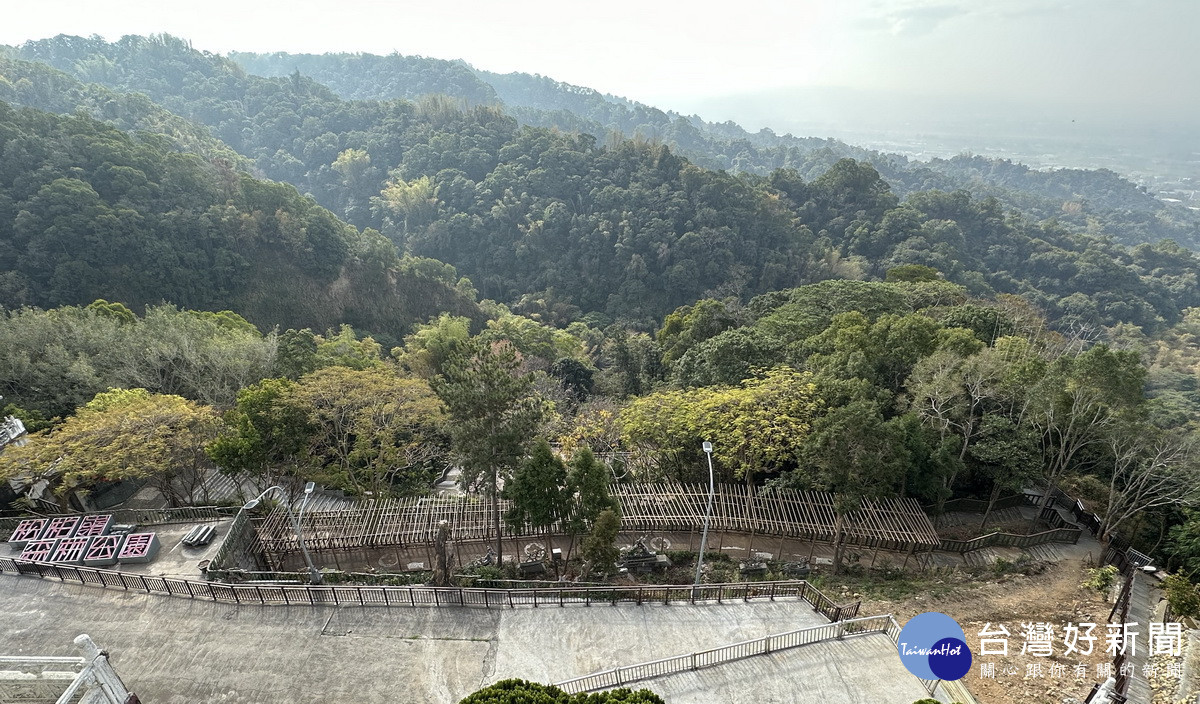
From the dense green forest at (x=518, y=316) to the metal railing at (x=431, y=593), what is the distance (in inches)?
94.5

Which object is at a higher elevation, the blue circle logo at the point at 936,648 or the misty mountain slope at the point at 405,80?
the misty mountain slope at the point at 405,80

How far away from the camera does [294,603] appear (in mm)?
15117

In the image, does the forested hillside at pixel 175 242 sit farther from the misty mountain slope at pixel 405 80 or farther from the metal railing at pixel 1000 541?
the misty mountain slope at pixel 405 80

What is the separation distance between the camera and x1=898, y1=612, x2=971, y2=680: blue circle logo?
9.68 meters

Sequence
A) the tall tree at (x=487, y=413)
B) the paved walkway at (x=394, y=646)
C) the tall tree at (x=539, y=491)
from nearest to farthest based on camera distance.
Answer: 1. the paved walkway at (x=394, y=646)
2. the tall tree at (x=487, y=413)
3. the tall tree at (x=539, y=491)

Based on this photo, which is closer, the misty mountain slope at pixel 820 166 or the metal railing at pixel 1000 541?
the metal railing at pixel 1000 541

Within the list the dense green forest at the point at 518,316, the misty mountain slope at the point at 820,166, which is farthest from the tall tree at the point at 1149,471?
the misty mountain slope at the point at 820,166

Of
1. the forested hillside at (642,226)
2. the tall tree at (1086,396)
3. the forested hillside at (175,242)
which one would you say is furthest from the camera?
the forested hillside at (642,226)

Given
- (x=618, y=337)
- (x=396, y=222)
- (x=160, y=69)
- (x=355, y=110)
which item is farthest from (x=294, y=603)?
(x=160, y=69)

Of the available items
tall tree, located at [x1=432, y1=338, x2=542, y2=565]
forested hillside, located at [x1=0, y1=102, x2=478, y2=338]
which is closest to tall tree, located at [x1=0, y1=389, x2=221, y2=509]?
tall tree, located at [x1=432, y1=338, x2=542, y2=565]

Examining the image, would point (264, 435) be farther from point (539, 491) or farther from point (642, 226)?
point (642, 226)

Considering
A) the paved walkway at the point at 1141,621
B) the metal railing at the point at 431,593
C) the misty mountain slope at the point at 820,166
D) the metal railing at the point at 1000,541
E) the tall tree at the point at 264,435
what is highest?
the misty mountain slope at the point at 820,166

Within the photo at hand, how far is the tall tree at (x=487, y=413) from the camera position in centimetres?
1606

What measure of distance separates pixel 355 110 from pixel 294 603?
379ft
